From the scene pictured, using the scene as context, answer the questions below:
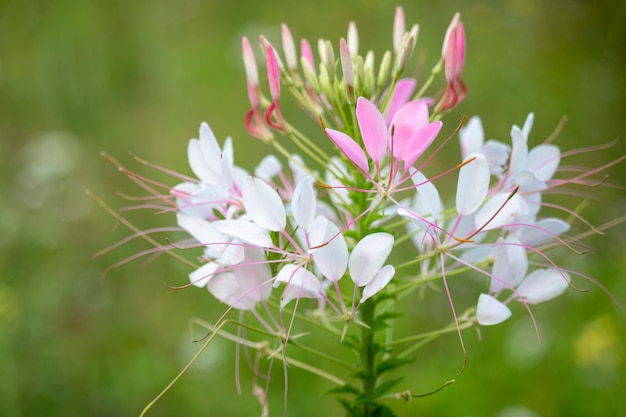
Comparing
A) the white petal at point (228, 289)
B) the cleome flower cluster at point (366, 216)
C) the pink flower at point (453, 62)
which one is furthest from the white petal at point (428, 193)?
Answer: the white petal at point (228, 289)

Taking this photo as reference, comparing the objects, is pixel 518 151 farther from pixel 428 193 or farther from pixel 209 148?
pixel 209 148

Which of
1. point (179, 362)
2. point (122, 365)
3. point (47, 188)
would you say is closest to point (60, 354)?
point (122, 365)

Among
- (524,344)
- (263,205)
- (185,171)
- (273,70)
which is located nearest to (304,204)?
(263,205)

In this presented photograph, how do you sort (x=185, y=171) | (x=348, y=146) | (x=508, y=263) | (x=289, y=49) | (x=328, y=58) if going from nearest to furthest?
(x=348, y=146), (x=508, y=263), (x=328, y=58), (x=289, y=49), (x=185, y=171)

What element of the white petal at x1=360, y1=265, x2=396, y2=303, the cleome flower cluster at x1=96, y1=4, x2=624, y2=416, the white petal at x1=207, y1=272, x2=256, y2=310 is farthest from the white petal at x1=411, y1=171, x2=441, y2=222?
the white petal at x1=207, y1=272, x2=256, y2=310

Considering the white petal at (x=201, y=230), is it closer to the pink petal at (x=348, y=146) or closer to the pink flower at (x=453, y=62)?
the pink petal at (x=348, y=146)

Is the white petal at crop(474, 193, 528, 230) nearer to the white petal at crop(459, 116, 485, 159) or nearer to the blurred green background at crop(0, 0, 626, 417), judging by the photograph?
the white petal at crop(459, 116, 485, 159)
